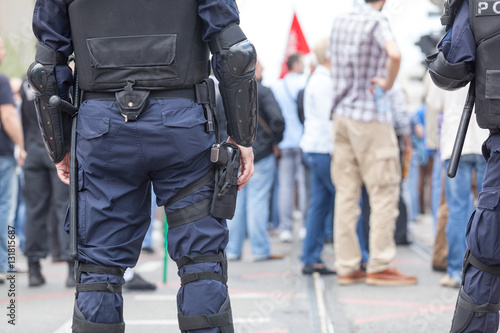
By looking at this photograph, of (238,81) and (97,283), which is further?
(238,81)

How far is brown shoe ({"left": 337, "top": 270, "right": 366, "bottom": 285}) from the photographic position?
6.43 meters

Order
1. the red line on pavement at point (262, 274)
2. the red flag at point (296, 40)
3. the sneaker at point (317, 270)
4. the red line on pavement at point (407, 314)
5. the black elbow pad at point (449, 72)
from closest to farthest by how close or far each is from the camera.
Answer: the black elbow pad at point (449, 72) → the red line on pavement at point (407, 314) → the sneaker at point (317, 270) → the red line on pavement at point (262, 274) → the red flag at point (296, 40)

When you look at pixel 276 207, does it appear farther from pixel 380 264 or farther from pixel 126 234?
pixel 126 234

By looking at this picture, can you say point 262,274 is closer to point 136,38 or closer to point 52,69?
point 52,69

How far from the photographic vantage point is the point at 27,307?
5.59 meters

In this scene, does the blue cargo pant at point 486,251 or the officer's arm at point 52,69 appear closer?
the officer's arm at point 52,69

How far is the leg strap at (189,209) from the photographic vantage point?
10.1ft

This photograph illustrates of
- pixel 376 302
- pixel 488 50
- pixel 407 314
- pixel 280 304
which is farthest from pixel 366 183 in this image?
pixel 488 50

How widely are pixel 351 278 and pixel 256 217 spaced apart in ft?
6.69

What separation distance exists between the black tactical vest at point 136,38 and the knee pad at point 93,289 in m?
0.72

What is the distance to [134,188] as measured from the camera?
311 centimetres

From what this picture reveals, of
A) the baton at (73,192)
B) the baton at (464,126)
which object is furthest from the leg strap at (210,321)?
the baton at (464,126)

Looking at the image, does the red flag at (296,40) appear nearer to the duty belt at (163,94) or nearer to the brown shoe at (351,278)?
the brown shoe at (351,278)

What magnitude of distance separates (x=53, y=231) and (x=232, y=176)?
19.6 ft
